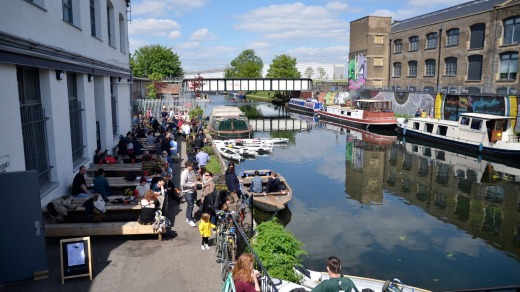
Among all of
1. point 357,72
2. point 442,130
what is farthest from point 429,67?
point 442,130

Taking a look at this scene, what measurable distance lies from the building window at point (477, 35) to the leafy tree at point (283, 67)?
55.9 metres

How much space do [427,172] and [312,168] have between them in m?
7.40

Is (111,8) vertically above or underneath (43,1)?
above

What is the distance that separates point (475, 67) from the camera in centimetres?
4697

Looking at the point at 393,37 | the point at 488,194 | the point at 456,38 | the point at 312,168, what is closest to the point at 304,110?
the point at 393,37

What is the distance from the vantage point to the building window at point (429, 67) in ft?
177

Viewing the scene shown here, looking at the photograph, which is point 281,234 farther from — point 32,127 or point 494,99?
point 494,99

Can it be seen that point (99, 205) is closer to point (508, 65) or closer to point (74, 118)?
point (74, 118)

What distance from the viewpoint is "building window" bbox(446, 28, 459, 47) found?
163 feet

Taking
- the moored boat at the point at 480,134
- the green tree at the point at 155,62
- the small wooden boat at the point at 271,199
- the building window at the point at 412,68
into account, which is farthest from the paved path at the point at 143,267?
the green tree at the point at 155,62

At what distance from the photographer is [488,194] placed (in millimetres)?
21641

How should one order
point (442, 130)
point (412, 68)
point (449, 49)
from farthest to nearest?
point (412, 68) < point (449, 49) < point (442, 130)

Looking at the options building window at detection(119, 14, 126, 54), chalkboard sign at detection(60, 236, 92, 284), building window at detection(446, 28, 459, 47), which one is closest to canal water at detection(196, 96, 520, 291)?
chalkboard sign at detection(60, 236, 92, 284)

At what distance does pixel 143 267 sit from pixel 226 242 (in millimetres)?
1864
